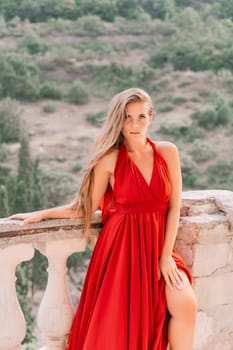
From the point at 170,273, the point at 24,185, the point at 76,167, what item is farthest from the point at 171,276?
the point at 76,167

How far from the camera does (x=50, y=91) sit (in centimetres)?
2891

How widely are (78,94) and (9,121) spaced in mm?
4476

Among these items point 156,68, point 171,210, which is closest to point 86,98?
point 156,68

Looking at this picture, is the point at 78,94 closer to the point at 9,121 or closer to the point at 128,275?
the point at 9,121

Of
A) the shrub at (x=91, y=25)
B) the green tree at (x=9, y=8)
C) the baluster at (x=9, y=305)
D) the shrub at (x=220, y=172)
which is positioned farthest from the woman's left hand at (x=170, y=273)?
the shrub at (x=91, y=25)

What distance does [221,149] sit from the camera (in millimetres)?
26078

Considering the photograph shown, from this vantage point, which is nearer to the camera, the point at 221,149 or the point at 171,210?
the point at 171,210

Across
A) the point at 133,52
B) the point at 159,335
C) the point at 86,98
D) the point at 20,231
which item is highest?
the point at 133,52

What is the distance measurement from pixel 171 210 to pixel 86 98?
88.9ft

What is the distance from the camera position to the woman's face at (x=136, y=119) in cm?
234

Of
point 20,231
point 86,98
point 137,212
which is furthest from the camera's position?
point 86,98

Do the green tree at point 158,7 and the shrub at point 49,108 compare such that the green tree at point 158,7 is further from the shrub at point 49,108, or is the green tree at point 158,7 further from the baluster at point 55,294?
the baluster at point 55,294

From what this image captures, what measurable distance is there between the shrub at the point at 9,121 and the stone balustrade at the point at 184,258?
2269cm

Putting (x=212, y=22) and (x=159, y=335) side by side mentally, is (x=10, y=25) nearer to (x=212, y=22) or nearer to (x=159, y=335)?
(x=212, y=22)
